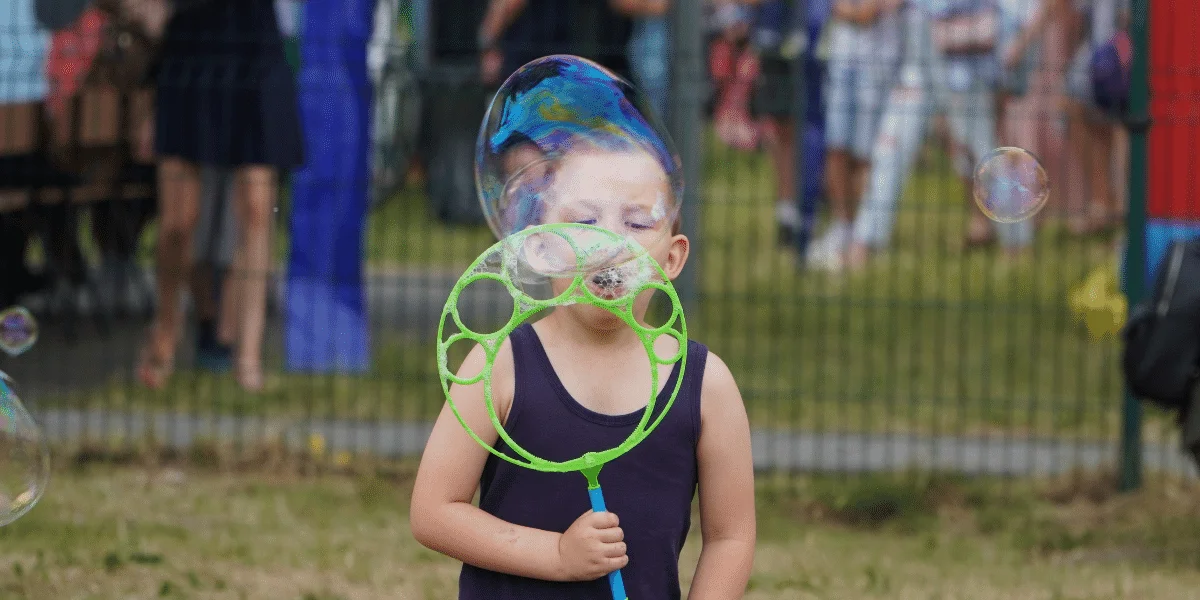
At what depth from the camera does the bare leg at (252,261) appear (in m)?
6.62

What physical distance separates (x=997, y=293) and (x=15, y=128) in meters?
4.77

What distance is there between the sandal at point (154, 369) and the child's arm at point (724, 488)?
14.7ft

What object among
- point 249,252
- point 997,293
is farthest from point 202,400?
point 997,293

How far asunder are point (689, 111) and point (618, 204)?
14.3ft

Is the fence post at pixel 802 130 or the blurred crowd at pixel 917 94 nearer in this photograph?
the blurred crowd at pixel 917 94

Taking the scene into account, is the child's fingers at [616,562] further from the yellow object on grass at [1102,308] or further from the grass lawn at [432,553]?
the yellow object on grass at [1102,308]

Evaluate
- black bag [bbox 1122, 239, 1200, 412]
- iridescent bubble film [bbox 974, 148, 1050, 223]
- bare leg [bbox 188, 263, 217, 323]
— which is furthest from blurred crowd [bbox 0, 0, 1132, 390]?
iridescent bubble film [bbox 974, 148, 1050, 223]

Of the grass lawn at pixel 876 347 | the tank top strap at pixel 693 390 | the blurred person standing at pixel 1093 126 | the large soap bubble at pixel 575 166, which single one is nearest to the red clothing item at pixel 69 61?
the grass lawn at pixel 876 347

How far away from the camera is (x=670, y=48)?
6723 millimetres

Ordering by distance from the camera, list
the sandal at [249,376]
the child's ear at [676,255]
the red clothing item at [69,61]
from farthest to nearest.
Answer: the red clothing item at [69,61] → the sandal at [249,376] → the child's ear at [676,255]

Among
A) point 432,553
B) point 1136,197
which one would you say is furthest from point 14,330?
point 1136,197

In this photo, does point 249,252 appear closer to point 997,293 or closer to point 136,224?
point 136,224

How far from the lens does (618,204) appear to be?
2590 mm

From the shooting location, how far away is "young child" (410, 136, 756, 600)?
253 cm
